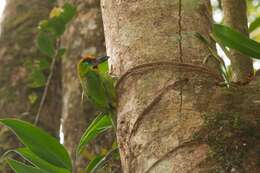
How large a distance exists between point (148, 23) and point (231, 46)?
0.60ft

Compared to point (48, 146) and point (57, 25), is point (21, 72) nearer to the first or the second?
point (57, 25)

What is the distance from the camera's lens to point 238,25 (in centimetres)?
151

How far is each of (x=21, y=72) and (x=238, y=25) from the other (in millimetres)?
1734

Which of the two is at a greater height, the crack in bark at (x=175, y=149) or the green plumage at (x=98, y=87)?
the green plumage at (x=98, y=87)

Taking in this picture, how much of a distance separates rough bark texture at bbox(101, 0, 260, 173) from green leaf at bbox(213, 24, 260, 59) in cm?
5

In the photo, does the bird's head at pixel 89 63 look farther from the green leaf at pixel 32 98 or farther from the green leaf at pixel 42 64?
the green leaf at pixel 32 98

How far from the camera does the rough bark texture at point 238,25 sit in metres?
1.41

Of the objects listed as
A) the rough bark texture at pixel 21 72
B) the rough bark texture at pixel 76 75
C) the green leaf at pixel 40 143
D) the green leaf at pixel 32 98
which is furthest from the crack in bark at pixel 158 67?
the green leaf at pixel 32 98

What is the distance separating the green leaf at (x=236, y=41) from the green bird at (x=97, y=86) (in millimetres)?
251

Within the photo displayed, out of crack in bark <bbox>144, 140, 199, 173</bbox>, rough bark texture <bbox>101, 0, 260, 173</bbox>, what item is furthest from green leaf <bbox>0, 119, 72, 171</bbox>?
crack in bark <bbox>144, 140, 199, 173</bbox>

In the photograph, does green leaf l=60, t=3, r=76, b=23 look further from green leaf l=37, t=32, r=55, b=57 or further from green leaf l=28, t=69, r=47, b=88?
green leaf l=28, t=69, r=47, b=88

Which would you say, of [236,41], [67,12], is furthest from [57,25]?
[236,41]

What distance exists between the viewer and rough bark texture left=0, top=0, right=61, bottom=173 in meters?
2.86

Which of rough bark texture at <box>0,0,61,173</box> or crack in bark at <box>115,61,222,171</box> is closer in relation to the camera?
crack in bark at <box>115,61,222,171</box>
